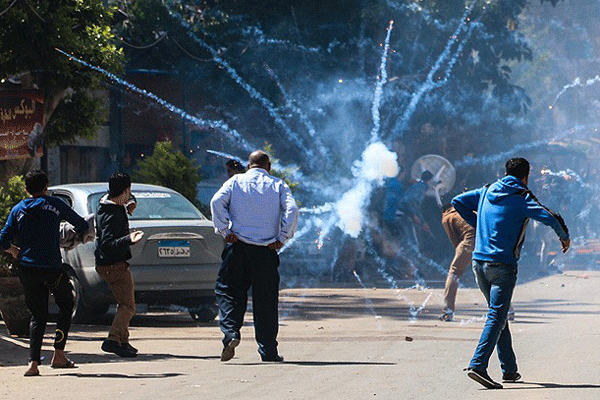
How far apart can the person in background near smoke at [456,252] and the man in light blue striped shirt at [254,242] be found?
522 centimetres

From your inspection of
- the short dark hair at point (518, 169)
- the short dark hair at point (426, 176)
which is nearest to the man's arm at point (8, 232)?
the short dark hair at point (518, 169)

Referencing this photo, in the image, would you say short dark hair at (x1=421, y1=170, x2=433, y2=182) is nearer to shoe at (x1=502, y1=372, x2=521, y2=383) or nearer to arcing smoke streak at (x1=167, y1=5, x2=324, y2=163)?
arcing smoke streak at (x1=167, y1=5, x2=324, y2=163)

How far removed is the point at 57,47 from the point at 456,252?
5426 mm

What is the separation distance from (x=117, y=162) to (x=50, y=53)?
1588 centimetres

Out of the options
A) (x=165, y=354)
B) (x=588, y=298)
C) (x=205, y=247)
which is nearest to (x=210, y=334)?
(x=205, y=247)

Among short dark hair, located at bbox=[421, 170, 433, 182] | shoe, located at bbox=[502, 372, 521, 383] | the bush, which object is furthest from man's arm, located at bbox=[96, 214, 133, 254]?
short dark hair, located at bbox=[421, 170, 433, 182]

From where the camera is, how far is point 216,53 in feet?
102

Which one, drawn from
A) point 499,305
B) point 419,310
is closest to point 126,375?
point 499,305

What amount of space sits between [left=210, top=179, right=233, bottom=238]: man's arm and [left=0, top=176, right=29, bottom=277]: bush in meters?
3.14

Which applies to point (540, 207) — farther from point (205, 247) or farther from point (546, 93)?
point (546, 93)

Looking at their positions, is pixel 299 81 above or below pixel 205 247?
above

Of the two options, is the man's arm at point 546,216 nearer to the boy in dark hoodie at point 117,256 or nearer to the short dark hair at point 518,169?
the short dark hair at point 518,169

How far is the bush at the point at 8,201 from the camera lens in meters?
13.0

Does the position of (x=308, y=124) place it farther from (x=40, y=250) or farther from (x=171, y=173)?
(x=40, y=250)
